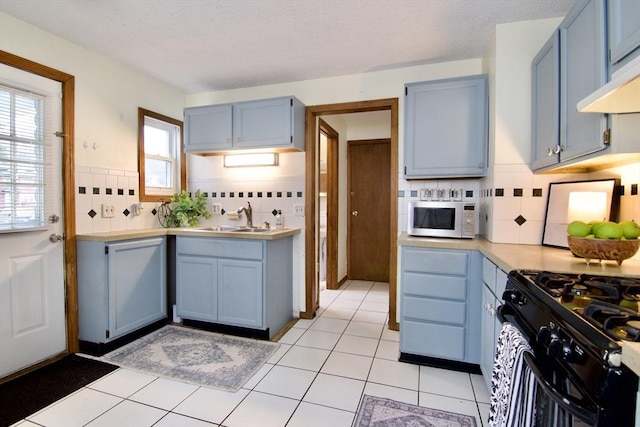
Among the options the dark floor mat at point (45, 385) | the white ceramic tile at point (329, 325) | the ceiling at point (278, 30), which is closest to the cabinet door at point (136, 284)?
the dark floor mat at point (45, 385)

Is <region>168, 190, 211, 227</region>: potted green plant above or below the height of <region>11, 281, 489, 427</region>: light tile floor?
above

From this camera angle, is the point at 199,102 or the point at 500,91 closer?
the point at 500,91

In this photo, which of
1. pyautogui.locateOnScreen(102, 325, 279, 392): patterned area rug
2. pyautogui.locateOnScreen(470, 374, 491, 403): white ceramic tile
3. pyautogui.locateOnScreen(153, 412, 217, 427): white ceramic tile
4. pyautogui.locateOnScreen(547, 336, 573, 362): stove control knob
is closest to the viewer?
pyautogui.locateOnScreen(547, 336, 573, 362): stove control knob

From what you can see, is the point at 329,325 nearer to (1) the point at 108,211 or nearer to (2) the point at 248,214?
(2) the point at 248,214

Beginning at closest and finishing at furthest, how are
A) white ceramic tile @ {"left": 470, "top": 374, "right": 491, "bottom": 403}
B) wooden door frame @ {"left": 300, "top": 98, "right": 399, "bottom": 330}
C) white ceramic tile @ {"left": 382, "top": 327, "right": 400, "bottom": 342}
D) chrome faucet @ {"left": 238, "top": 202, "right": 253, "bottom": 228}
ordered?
white ceramic tile @ {"left": 470, "top": 374, "right": 491, "bottom": 403}, white ceramic tile @ {"left": 382, "top": 327, "right": 400, "bottom": 342}, wooden door frame @ {"left": 300, "top": 98, "right": 399, "bottom": 330}, chrome faucet @ {"left": 238, "top": 202, "right": 253, "bottom": 228}

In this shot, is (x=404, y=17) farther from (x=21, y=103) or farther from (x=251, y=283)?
(x=21, y=103)

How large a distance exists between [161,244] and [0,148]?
1.25m

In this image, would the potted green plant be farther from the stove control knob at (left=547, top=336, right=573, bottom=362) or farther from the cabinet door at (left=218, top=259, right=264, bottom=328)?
the stove control knob at (left=547, top=336, right=573, bottom=362)

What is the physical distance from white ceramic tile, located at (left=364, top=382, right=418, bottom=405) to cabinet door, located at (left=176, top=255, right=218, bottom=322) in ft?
4.89

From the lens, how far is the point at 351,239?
4699 millimetres

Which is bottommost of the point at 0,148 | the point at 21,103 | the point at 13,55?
the point at 0,148

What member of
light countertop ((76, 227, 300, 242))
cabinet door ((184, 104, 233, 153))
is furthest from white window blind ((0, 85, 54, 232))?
cabinet door ((184, 104, 233, 153))

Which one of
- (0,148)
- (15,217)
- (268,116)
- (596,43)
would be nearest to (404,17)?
(596,43)

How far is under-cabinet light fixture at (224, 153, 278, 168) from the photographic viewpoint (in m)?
3.20
